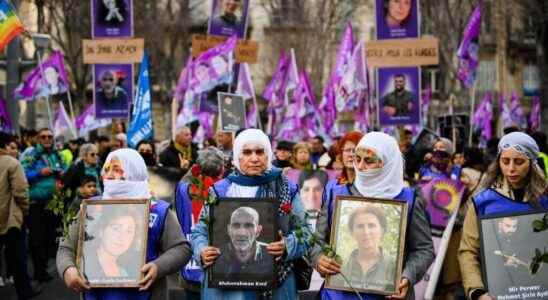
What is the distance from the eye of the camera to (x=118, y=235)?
244 inches

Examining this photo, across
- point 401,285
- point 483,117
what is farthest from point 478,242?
point 483,117

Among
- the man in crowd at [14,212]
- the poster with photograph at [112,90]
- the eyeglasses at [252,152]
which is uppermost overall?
the poster with photograph at [112,90]

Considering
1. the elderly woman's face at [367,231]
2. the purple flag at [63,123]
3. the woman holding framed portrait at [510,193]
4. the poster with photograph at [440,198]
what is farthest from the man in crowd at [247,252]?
the purple flag at [63,123]

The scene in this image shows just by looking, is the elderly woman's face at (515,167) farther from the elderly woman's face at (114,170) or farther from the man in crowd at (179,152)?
the man in crowd at (179,152)

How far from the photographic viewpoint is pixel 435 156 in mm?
11773

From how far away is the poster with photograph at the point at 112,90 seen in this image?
2030 cm

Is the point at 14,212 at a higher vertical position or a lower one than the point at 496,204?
lower

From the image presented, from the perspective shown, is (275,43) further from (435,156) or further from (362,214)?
(362,214)

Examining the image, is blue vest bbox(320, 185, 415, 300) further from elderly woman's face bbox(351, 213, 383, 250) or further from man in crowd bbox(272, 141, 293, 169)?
man in crowd bbox(272, 141, 293, 169)

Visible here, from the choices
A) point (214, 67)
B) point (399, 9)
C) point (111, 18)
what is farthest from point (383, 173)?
point (214, 67)

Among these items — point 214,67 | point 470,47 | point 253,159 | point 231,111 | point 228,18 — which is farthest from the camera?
point 470,47

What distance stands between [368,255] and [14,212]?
21.4ft

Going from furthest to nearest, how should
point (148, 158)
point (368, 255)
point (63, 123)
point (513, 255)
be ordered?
point (63, 123), point (148, 158), point (368, 255), point (513, 255)

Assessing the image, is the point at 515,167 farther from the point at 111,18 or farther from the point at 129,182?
the point at 111,18
